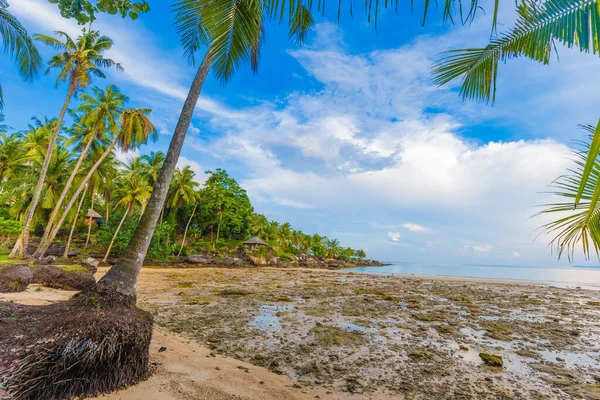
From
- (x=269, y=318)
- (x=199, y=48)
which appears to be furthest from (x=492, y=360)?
(x=199, y=48)

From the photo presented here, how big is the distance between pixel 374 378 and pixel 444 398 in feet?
2.87

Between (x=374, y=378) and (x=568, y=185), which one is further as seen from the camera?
(x=374, y=378)

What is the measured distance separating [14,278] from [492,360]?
39.2ft

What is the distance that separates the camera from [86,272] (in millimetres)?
10195

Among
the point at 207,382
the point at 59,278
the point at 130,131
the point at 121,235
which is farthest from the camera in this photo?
the point at 121,235

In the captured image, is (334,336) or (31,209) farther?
(31,209)

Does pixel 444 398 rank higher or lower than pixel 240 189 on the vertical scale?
lower

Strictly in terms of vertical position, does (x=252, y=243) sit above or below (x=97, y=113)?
below

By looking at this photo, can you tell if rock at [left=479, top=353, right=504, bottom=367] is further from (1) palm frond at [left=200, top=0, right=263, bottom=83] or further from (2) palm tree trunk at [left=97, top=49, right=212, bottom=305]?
(1) palm frond at [left=200, top=0, right=263, bottom=83]

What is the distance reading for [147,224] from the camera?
451cm

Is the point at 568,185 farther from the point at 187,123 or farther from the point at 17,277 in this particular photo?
the point at 17,277

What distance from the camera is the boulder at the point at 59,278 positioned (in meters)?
9.31

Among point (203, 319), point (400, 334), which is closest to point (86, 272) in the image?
point (203, 319)

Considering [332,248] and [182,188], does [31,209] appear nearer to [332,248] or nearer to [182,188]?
[182,188]
